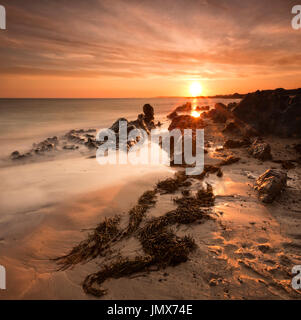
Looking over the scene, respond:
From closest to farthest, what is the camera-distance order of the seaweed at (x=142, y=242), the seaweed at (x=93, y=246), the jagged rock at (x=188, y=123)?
the seaweed at (x=142, y=242) < the seaweed at (x=93, y=246) < the jagged rock at (x=188, y=123)

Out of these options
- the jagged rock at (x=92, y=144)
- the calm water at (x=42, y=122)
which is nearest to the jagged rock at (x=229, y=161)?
the jagged rock at (x=92, y=144)

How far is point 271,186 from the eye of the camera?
5008 mm

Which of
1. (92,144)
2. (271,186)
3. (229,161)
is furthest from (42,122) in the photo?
(271,186)

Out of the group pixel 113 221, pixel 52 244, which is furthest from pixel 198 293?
pixel 52 244

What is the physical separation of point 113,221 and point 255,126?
12240 mm

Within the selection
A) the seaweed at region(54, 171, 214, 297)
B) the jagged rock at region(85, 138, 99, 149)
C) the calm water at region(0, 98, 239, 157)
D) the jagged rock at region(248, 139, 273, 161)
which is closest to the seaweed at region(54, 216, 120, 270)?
the seaweed at region(54, 171, 214, 297)

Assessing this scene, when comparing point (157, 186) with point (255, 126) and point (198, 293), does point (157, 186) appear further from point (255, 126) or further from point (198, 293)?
point (255, 126)

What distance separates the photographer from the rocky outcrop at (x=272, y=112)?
1088 centimetres

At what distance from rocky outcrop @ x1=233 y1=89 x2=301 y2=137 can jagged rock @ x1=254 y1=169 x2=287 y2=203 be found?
7.34m

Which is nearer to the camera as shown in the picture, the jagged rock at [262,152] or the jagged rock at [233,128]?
the jagged rock at [262,152]

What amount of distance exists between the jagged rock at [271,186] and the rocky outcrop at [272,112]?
7.34 m

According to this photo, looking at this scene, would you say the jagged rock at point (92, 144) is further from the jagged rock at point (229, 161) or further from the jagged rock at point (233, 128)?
the jagged rock at point (233, 128)

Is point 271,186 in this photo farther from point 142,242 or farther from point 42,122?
point 42,122

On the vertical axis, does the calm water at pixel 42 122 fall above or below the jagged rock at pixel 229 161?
above
